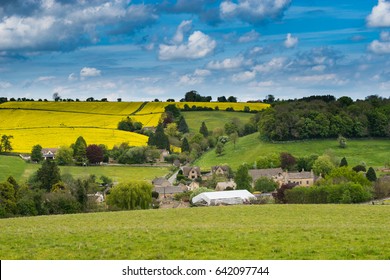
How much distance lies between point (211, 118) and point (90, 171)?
74521 millimetres

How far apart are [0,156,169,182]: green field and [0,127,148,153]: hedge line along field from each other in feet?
62.7

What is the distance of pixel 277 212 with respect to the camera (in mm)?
35625

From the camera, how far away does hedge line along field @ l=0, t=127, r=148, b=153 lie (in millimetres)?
129250

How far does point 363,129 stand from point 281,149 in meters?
19.6

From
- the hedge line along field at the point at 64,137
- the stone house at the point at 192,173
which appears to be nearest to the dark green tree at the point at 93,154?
the hedge line along field at the point at 64,137

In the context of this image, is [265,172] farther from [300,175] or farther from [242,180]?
[242,180]

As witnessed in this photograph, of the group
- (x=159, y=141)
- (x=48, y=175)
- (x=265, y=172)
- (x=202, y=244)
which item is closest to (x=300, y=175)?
(x=265, y=172)

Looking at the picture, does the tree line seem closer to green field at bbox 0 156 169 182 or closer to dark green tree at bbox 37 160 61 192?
green field at bbox 0 156 169 182

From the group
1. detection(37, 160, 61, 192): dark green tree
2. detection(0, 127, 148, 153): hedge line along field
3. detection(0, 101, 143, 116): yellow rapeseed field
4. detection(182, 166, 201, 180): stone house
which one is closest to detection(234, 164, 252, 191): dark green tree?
detection(182, 166, 201, 180): stone house

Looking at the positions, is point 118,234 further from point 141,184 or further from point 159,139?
point 159,139

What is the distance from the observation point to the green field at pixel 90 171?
308ft

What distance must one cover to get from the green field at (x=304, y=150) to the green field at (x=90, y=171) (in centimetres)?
1310

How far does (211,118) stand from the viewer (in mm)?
170375

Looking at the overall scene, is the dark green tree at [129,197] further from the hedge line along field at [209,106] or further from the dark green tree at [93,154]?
the hedge line along field at [209,106]
